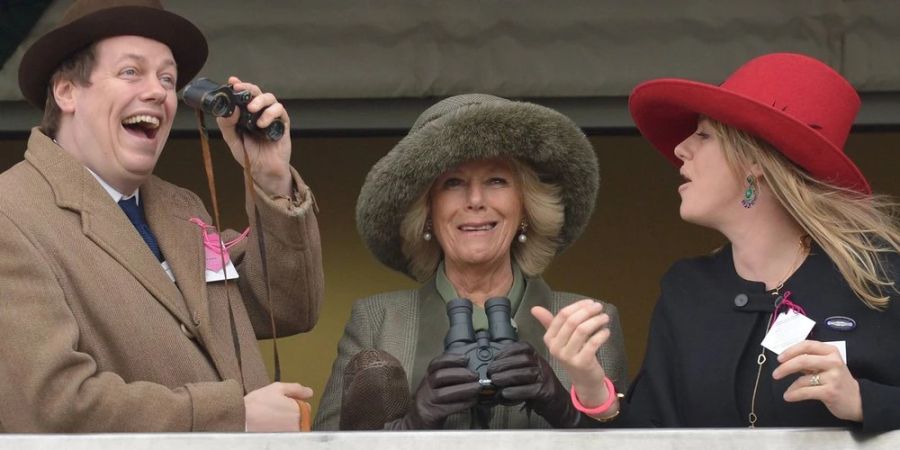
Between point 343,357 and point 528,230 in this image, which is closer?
point 343,357

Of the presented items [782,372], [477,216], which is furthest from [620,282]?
[782,372]

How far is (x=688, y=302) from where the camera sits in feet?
11.8

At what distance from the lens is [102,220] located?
3416 millimetres

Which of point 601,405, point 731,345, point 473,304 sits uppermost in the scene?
point 473,304

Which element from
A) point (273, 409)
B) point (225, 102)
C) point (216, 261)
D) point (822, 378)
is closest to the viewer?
point (822, 378)

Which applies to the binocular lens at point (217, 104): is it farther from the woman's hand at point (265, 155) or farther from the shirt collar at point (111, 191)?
the shirt collar at point (111, 191)

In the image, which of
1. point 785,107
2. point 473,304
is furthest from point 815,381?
point 473,304

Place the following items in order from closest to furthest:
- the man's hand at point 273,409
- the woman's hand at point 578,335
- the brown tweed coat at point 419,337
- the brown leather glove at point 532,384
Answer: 1. the woman's hand at point 578,335
2. the man's hand at point 273,409
3. the brown leather glove at point 532,384
4. the brown tweed coat at point 419,337

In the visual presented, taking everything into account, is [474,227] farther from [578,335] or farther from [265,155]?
[578,335]

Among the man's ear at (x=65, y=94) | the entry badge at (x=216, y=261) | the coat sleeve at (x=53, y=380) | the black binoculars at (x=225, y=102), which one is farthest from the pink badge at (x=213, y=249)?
the coat sleeve at (x=53, y=380)

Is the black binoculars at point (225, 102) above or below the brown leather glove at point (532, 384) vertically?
above

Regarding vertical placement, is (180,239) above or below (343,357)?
above

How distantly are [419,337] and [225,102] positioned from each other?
817 mm

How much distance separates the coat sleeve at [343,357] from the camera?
12.8ft
